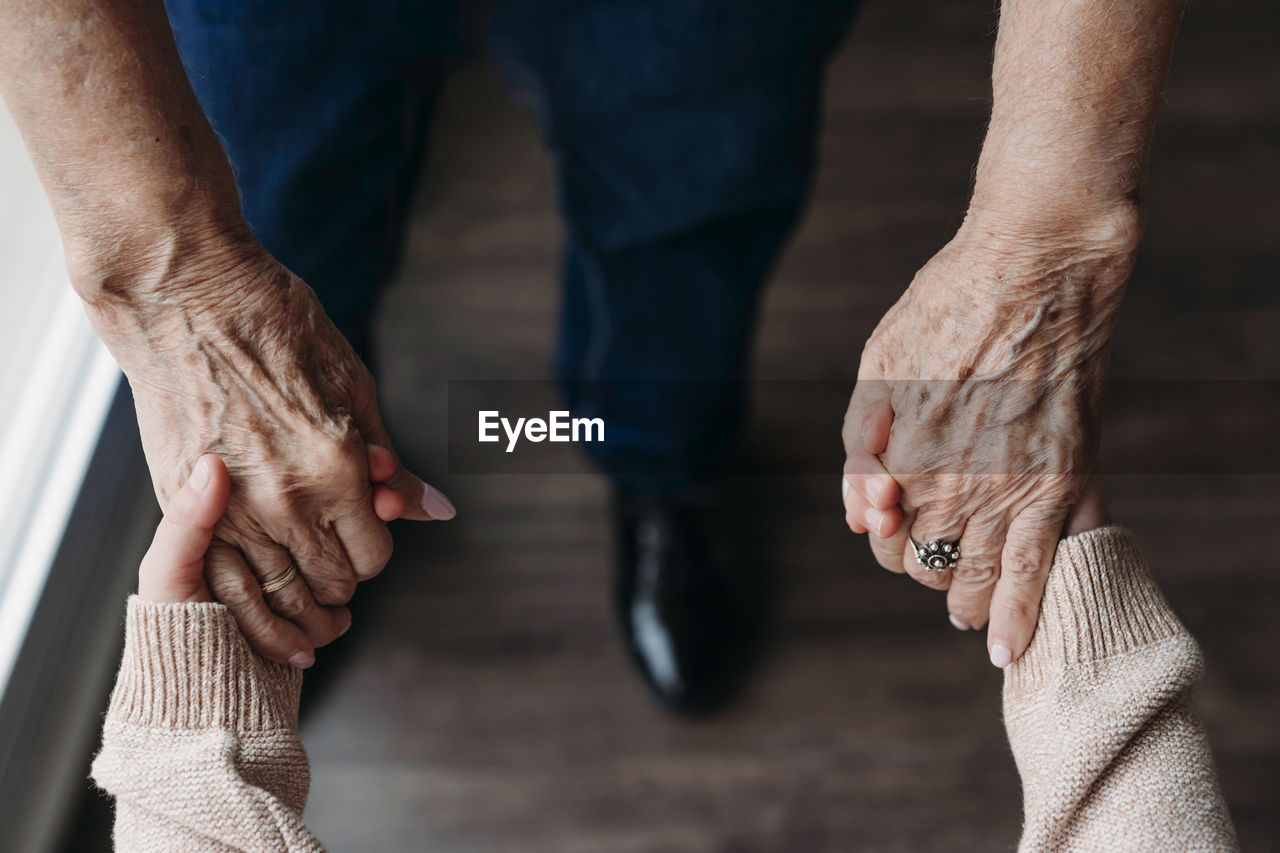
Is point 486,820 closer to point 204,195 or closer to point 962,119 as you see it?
point 204,195

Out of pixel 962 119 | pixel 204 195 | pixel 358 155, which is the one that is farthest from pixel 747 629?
pixel 962 119

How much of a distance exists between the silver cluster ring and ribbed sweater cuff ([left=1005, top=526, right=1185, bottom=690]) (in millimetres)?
79

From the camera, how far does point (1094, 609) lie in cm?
69

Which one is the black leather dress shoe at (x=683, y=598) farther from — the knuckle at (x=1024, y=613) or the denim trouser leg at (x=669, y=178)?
the knuckle at (x=1024, y=613)

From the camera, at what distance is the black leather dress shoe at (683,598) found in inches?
51.6

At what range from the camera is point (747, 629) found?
1.38 metres

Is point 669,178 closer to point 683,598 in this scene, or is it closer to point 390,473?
point 390,473

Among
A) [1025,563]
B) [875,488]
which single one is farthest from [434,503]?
[1025,563]

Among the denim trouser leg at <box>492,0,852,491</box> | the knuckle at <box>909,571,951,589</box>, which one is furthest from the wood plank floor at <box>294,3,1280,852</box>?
the knuckle at <box>909,571,951,589</box>

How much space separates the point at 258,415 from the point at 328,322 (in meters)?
0.09

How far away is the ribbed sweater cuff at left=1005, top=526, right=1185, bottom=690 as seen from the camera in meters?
0.68

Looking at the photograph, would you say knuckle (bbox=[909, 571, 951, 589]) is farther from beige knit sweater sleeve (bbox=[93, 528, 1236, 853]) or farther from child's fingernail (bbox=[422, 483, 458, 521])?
child's fingernail (bbox=[422, 483, 458, 521])

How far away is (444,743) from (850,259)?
1.04 m
